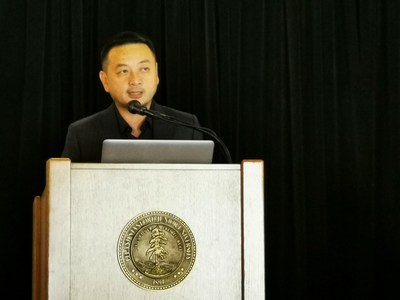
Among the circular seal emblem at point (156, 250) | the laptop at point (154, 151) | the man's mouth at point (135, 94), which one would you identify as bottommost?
the circular seal emblem at point (156, 250)

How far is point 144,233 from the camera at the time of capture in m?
1.56

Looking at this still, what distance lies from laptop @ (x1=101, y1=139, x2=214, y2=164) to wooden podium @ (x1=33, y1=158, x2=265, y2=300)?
4 cm

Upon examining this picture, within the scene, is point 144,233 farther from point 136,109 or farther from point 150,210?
point 136,109

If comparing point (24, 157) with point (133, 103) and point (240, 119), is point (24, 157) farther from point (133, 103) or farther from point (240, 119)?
point (133, 103)

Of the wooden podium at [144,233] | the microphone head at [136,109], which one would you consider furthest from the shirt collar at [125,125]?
the wooden podium at [144,233]

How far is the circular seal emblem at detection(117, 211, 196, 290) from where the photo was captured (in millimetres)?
1551

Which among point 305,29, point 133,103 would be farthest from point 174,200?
point 305,29

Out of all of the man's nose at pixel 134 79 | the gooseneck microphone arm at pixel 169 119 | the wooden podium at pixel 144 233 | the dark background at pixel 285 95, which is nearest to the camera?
the wooden podium at pixel 144 233

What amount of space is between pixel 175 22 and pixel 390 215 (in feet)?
4.60

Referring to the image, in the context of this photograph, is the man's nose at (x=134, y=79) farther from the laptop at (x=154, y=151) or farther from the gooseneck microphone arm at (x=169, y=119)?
the laptop at (x=154, y=151)

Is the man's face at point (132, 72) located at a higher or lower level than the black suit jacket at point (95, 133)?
higher

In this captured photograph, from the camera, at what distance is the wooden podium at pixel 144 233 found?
1.52 meters

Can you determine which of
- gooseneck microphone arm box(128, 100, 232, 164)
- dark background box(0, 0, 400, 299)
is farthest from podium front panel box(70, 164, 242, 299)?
dark background box(0, 0, 400, 299)

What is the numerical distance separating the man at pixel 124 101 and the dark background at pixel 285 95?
0.61m
